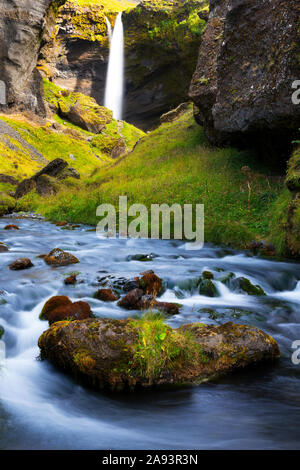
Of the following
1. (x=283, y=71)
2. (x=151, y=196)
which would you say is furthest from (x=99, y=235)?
(x=283, y=71)

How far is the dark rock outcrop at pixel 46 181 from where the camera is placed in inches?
887

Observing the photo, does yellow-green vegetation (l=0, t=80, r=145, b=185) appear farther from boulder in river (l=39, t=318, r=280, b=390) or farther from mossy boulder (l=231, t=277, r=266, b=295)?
boulder in river (l=39, t=318, r=280, b=390)

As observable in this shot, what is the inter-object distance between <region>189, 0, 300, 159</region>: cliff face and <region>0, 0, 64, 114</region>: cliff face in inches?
1707

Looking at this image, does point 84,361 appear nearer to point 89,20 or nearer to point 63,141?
point 63,141

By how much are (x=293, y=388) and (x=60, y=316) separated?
2.92 m

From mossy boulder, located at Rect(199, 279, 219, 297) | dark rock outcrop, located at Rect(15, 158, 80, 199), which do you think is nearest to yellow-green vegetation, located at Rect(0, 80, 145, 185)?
dark rock outcrop, located at Rect(15, 158, 80, 199)

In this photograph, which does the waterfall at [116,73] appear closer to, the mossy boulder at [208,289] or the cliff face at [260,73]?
the cliff face at [260,73]

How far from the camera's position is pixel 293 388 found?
3.34 metres

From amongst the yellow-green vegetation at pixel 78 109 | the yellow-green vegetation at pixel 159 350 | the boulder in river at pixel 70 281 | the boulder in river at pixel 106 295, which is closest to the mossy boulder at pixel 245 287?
the boulder in river at pixel 106 295

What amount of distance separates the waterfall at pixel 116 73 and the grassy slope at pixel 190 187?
59.1 metres

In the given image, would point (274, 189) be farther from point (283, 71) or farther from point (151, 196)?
point (151, 196)

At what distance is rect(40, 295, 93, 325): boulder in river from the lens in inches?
176

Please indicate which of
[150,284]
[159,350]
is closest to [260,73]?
[150,284]
